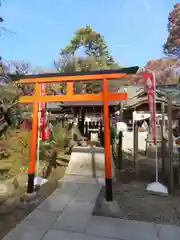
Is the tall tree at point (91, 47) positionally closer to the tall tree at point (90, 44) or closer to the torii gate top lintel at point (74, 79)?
the tall tree at point (90, 44)

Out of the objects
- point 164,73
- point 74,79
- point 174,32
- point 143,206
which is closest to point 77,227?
point 143,206

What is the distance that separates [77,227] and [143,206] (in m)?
1.54

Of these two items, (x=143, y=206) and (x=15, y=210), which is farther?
(x=143, y=206)

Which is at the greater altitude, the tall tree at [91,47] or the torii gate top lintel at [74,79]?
the tall tree at [91,47]

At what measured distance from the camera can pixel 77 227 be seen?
10.7ft

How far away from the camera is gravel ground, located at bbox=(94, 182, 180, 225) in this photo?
146 inches

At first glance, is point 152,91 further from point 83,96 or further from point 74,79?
point 74,79

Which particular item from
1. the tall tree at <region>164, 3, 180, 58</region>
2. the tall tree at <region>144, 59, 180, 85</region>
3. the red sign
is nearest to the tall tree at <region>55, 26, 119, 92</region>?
the tall tree at <region>144, 59, 180, 85</region>

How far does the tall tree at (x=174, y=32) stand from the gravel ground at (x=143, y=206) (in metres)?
15.5

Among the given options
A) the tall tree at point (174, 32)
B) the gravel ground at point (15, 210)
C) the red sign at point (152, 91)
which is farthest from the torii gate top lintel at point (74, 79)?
the tall tree at point (174, 32)

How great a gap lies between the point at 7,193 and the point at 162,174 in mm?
4183

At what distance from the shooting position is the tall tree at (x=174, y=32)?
16.8m

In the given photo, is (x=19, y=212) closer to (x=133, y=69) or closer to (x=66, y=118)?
(x=133, y=69)

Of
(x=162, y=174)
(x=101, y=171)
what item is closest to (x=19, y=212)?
(x=101, y=171)
